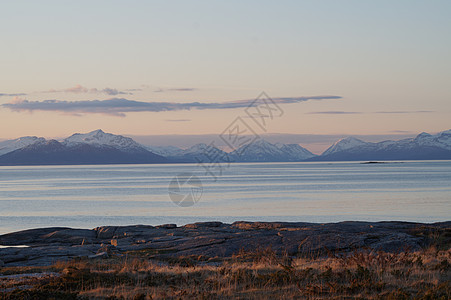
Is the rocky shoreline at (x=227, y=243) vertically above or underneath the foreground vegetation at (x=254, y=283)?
underneath

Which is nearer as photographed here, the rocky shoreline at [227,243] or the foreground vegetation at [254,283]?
the foreground vegetation at [254,283]

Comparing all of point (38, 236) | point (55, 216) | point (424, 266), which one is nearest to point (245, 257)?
point (424, 266)

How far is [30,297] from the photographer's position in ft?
43.6

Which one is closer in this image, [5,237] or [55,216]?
[5,237]

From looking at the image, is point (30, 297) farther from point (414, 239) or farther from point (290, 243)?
point (414, 239)

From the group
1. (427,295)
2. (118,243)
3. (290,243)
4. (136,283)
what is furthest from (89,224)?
(427,295)

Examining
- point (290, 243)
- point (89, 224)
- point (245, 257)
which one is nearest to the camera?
point (245, 257)

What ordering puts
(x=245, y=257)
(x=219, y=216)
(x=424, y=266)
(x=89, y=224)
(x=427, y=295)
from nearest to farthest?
1. (x=427, y=295)
2. (x=424, y=266)
3. (x=245, y=257)
4. (x=89, y=224)
5. (x=219, y=216)

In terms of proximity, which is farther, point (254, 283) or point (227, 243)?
point (227, 243)

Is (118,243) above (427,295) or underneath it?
underneath

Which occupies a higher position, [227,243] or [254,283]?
[254,283]

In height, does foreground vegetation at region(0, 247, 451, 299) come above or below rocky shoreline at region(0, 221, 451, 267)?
above

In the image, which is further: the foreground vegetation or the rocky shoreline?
the rocky shoreline

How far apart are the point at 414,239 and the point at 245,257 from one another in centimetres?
913
